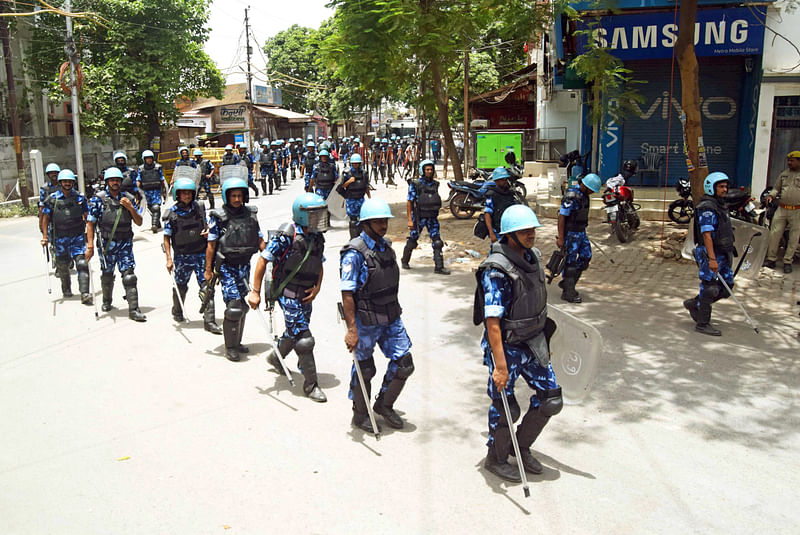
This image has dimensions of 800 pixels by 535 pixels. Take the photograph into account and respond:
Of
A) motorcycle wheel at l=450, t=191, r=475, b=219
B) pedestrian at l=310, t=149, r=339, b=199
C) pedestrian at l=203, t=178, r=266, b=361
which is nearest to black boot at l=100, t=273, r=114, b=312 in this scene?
pedestrian at l=203, t=178, r=266, b=361

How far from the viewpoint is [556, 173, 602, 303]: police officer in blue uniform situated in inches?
331

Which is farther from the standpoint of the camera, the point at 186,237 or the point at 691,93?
the point at 691,93

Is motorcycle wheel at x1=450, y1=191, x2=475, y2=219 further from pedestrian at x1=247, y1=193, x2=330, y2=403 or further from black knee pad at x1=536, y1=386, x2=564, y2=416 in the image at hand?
black knee pad at x1=536, y1=386, x2=564, y2=416

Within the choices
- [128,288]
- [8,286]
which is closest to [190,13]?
[8,286]

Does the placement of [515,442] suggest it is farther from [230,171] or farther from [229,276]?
[230,171]

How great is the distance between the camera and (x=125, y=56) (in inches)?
1033

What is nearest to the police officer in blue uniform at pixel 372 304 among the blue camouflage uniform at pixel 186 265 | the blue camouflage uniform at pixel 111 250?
the blue camouflage uniform at pixel 186 265

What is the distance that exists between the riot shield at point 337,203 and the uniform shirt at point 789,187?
7231mm

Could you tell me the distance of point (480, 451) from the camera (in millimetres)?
4754

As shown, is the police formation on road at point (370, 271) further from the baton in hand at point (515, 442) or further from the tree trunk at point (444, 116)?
the tree trunk at point (444, 116)

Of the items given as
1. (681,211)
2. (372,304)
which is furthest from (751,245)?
(681,211)

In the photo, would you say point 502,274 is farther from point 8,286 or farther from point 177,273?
point 8,286

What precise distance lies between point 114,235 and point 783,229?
9418mm

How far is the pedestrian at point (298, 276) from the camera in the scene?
18.7 feet
